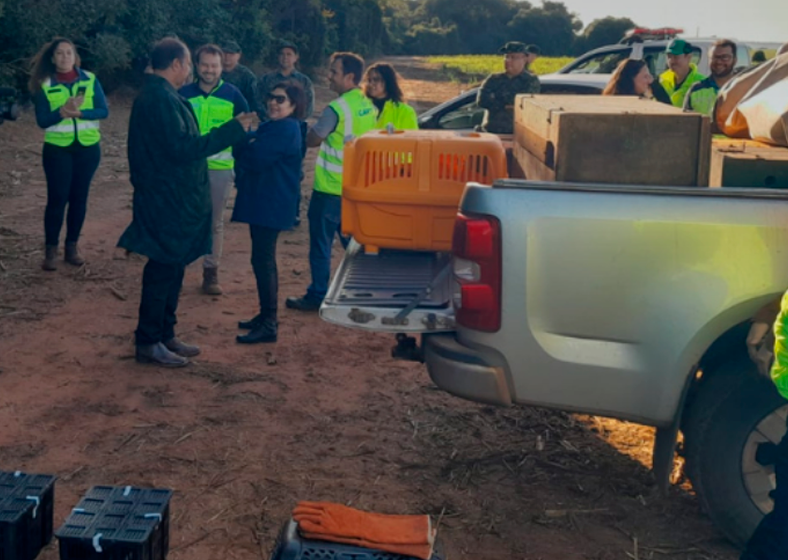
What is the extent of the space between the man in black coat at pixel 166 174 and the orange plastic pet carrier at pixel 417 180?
130cm

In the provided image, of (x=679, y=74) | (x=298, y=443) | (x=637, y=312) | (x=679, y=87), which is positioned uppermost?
(x=679, y=74)

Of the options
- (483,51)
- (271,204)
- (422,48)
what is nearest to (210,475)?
(271,204)

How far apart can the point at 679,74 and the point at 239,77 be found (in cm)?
434

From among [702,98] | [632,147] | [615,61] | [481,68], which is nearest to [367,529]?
[632,147]

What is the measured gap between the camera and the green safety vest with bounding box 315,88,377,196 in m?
7.32

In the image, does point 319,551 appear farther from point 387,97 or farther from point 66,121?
point 66,121

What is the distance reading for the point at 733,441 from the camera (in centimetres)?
405

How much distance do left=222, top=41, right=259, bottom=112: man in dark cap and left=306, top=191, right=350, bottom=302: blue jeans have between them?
198 centimetres

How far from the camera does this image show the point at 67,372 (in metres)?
6.25

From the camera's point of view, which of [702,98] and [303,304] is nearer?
[303,304]

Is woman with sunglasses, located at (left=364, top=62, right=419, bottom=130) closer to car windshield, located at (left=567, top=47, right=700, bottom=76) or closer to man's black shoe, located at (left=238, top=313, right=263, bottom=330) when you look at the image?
man's black shoe, located at (left=238, top=313, right=263, bottom=330)

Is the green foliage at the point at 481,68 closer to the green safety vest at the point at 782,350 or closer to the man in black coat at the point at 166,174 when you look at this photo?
the man in black coat at the point at 166,174

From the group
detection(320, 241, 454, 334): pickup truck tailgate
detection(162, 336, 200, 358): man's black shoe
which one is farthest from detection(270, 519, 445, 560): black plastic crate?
detection(162, 336, 200, 358): man's black shoe

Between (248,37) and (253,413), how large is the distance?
23798 mm
